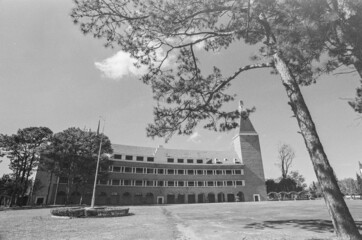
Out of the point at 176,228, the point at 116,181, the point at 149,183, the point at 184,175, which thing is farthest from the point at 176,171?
the point at 176,228

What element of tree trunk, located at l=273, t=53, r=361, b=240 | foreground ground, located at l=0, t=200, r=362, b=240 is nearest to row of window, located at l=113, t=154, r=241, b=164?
foreground ground, located at l=0, t=200, r=362, b=240

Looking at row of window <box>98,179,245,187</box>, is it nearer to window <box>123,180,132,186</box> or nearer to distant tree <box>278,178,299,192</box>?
window <box>123,180,132,186</box>

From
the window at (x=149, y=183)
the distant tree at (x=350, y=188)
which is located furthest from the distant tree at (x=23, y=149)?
the distant tree at (x=350, y=188)

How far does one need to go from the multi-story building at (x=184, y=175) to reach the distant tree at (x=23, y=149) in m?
11.3

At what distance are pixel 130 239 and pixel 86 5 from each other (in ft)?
25.4

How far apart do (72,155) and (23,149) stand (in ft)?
28.9

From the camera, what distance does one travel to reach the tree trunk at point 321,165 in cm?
471

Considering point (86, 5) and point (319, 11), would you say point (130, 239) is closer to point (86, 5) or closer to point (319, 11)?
point (86, 5)

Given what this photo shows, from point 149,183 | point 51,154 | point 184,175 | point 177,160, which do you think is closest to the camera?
point 51,154

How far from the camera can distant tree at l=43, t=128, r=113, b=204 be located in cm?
3177

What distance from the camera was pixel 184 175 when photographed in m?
48.9

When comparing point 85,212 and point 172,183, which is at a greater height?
point 172,183

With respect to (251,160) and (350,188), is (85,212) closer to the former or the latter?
(251,160)

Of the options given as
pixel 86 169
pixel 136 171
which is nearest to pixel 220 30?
pixel 86 169
